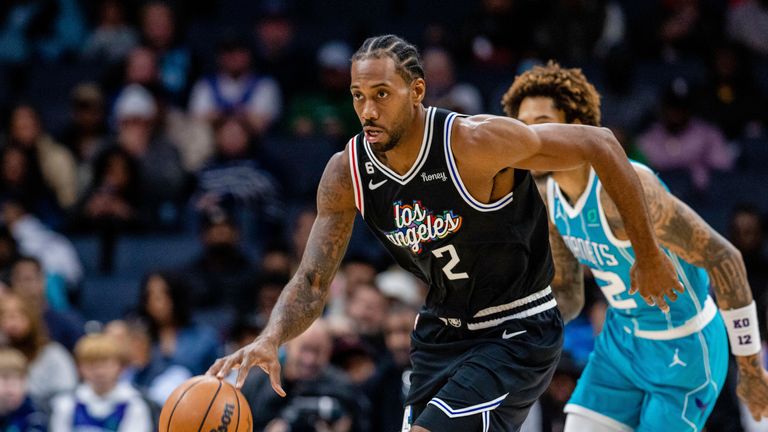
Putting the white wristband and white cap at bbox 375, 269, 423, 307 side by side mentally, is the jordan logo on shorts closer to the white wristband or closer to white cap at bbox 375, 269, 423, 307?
the white wristband

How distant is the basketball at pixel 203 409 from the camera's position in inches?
186

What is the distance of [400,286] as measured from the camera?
10.1 metres

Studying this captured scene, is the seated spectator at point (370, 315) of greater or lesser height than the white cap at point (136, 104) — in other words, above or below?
below

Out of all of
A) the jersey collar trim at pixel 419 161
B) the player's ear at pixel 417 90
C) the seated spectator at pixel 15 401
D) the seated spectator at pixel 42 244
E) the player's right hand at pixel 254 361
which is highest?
the player's ear at pixel 417 90

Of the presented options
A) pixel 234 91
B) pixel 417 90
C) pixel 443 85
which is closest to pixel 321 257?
pixel 417 90

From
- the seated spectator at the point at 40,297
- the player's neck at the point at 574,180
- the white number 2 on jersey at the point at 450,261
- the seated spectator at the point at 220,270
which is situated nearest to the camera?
the white number 2 on jersey at the point at 450,261

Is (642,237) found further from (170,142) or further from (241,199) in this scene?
(170,142)

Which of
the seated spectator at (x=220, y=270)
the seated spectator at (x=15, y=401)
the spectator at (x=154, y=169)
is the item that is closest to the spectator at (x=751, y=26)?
the seated spectator at (x=220, y=270)

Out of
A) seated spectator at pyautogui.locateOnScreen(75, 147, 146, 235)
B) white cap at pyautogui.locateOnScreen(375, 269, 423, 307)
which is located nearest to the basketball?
white cap at pyautogui.locateOnScreen(375, 269, 423, 307)

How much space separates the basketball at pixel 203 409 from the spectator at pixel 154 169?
6470 millimetres

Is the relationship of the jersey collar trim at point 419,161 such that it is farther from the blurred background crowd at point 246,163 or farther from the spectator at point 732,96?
the spectator at point 732,96

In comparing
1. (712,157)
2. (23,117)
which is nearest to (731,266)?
(712,157)

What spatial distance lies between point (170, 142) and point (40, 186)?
1.29 meters

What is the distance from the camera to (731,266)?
5262 mm
